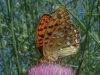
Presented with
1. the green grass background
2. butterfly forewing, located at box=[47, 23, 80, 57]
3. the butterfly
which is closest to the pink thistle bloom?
the butterfly

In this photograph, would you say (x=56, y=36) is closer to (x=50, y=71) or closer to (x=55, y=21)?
(x=55, y=21)

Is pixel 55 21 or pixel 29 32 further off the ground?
pixel 55 21

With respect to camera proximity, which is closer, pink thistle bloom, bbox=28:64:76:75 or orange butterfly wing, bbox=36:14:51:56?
pink thistle bloom, bbox=28:64:76:75

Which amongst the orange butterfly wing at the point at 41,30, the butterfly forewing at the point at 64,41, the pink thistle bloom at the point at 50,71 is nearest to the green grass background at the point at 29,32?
the butterfly forewing at the point at 64,41

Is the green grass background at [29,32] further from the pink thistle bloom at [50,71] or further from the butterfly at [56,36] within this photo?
the pink thistle bloom at [50,71]

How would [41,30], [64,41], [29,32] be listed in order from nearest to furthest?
[41,30]
[64,41]
[29,32]

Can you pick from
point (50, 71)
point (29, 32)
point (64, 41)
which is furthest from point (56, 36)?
point (29, 32)

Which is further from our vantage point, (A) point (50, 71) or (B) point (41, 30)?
(B) point (41, 30)

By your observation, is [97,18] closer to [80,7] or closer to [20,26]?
[80,7]

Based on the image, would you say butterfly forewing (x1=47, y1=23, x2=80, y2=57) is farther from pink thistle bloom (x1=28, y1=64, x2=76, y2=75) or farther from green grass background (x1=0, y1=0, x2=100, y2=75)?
green grass background (x1=0, y1=0, x2=100, y2=75)
